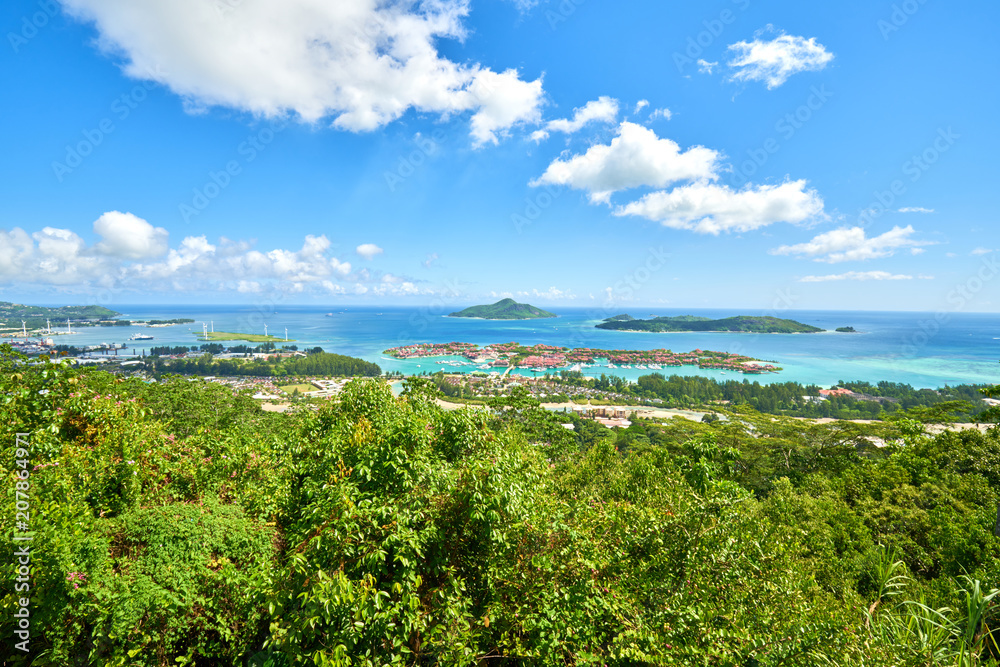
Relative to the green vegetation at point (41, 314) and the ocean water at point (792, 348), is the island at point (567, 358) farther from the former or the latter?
the green vegetation at point (41, 314)

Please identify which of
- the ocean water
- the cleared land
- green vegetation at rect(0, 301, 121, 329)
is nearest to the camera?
the cleared land

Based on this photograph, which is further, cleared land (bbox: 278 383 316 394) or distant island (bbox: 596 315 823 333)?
distant island (bbox: 596 315 823 333)

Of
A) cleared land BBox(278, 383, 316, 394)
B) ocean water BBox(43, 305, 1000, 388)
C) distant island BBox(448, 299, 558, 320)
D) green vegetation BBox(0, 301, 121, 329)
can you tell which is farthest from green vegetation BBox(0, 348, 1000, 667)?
distant island BBox(448, 299, 558, 320)

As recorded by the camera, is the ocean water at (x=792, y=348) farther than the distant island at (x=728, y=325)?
No

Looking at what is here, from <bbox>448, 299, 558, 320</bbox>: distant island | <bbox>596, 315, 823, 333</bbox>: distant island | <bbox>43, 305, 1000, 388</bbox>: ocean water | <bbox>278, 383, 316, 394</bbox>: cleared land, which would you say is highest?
<bbox>448, 299, 558, 320</bbox>: distant island

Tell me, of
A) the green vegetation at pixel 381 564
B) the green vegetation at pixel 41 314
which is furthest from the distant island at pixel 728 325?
the green vegetation at pixel 41 314

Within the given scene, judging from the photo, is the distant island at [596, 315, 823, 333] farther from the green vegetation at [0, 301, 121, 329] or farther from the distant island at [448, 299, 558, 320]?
the green vegetation at [0, 301, 121, 329]

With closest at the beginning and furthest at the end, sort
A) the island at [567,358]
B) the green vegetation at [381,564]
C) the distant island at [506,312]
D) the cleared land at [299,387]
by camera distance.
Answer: the green vegetation at [381,564] < the cleared land at [299,387] < the island at [567,358] < the distant island at [506,312]
